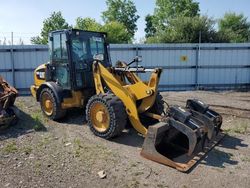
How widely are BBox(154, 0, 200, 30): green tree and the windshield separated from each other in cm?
3768

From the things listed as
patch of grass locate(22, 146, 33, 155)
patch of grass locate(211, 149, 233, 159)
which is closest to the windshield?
patch of grass locate(22, 146, 33, 155)

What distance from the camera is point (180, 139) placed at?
238 inches

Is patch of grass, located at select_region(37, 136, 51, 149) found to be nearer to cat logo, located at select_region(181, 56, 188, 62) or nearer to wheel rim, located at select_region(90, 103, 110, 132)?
wheel rim, located at select_region(90, 103, 110, 132)

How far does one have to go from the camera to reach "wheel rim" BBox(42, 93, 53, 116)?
782cm

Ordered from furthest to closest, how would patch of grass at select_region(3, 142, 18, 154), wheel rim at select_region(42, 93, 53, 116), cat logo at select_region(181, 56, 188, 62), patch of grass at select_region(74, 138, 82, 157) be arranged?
cat logo at select_region(181, 56, 188, 62) → wheel rim at select_region(42, 93, 53, 116) → patch of grass at select_region(3, 142, 18, 154) → patch of grass at select_region(74, 138, 82, 157)

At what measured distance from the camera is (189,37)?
20.4 meters

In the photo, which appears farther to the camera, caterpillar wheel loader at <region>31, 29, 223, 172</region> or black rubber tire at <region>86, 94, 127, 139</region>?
black rubber tire at <region>86, 94, 127, 139</region>

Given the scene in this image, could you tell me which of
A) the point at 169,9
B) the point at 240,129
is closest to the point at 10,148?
the point at 240,129

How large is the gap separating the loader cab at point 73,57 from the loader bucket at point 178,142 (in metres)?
2.64

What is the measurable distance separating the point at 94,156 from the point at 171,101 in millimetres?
5715

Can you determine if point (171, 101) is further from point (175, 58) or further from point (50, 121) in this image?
point (50, 121)

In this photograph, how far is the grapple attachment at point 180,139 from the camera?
5.19 meters

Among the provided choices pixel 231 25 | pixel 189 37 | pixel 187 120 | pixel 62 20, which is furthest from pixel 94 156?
pixel 62 20

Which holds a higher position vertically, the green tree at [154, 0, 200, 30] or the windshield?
the green tree at [154, 0, 200, 30]
